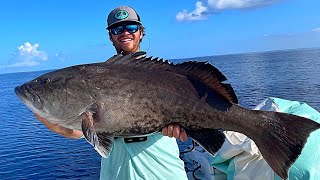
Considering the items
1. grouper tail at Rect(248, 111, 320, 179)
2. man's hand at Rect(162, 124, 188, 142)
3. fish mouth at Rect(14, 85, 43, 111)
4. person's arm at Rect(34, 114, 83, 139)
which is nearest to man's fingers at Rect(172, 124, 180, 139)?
man's hand at Rect(162, 124, 188, 142)

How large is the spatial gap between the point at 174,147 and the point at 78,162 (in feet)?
43.8

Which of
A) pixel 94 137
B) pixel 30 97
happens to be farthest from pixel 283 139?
pixel 30 97

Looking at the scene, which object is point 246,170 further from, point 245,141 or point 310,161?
point 310,161

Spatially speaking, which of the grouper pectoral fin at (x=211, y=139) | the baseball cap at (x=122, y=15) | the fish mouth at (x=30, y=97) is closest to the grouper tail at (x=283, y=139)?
the grouper pectoral fin at (x=211, y=139)

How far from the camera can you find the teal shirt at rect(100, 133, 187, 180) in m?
4.04

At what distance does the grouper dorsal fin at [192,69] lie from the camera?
11.8 ft

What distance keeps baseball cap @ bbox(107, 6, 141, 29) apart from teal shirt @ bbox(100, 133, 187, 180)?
1454 mm

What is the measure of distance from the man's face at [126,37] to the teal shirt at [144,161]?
113cm

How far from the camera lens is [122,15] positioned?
4.41m

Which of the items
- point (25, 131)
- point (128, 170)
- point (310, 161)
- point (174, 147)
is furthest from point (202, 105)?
point (25, 131)

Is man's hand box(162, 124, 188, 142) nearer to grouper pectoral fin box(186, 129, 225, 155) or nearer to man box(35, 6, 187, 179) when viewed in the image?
grouper pectoral fin box(186, 129, 225, 155)

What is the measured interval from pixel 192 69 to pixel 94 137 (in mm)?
1192

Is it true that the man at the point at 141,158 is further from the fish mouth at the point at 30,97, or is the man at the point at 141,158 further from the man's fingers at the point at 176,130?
the man's fingers at the point at 176,130

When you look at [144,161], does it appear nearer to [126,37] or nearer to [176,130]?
[176,130]
